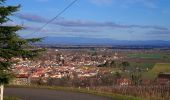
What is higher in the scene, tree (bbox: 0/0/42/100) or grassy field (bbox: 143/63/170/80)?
tree (bbox: 0/0/42/100)

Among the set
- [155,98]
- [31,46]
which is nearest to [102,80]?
[155,98]

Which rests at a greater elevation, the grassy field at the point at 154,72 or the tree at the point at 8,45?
the tree at the point at 8,45

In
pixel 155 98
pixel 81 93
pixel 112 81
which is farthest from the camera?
pixel 112 81

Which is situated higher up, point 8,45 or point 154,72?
point 8,45

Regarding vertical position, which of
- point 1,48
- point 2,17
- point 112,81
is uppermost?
point 2,17

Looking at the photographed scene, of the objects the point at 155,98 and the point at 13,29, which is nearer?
the point at 13,29

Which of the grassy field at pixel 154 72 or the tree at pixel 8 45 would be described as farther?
the grassy field at pixel 154 72

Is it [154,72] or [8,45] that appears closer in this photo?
[8,45]

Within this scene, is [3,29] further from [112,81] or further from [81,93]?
[112,81]

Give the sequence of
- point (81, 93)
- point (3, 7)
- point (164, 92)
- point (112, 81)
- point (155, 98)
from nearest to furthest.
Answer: point (3, 7), point (155, 98), point (164, 92), point (81, 93), point (112, 81)

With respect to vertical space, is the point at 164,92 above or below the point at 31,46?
below
